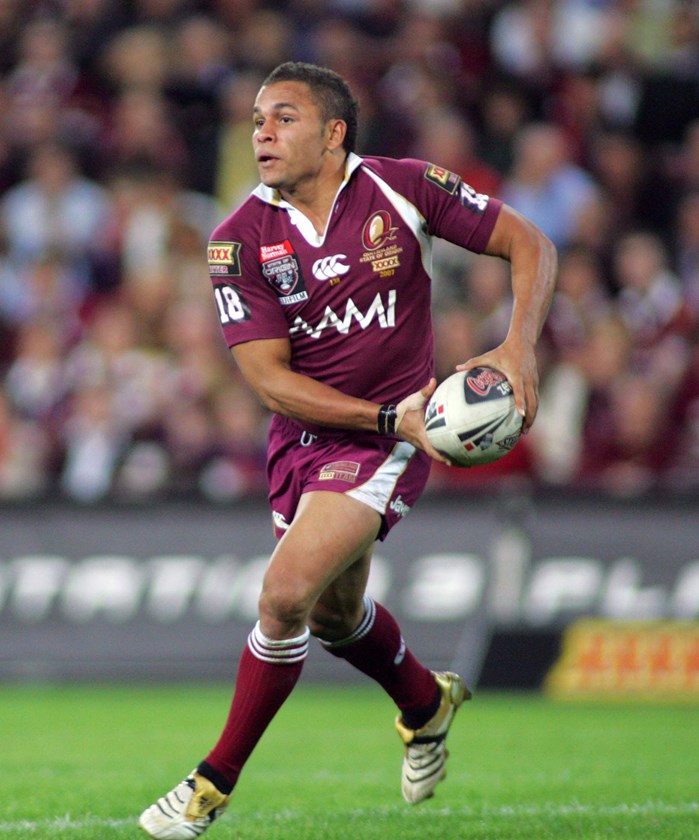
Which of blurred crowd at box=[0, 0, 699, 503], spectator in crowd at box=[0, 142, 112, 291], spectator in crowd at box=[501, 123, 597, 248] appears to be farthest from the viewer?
spectator in crowd at box=[0, 142, 112, 291]

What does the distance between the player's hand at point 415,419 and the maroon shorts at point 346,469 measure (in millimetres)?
297

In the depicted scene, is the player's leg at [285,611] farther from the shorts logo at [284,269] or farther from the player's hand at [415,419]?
the shorts logo at [284,269]

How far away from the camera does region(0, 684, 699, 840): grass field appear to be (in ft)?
17.7

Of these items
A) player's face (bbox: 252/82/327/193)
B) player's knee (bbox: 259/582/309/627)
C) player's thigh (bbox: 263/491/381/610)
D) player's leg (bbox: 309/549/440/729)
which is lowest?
player's leg (bbox: 309/549/440/729)

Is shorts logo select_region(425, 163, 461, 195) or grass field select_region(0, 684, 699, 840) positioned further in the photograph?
shorts logo select_region(425, 163, 461, 195)

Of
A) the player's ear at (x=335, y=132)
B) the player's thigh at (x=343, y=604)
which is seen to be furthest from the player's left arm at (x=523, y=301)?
the player's thigh at (x=343, y=604)

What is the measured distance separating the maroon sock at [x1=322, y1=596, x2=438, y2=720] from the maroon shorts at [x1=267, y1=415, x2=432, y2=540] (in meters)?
0.43

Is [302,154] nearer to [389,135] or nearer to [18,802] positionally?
[18,802]

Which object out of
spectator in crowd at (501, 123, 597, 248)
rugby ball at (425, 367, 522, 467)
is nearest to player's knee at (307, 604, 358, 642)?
rugby ball at (425, 367, 522, 467)

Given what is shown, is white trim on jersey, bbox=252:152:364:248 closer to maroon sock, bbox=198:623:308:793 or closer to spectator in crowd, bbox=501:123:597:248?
maroon sock, bbox=198:623:308:793

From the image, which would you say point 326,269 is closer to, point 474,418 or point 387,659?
point 474,418

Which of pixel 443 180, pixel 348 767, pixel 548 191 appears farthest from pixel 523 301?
pixel 548 191

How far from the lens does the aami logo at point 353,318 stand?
5469mm

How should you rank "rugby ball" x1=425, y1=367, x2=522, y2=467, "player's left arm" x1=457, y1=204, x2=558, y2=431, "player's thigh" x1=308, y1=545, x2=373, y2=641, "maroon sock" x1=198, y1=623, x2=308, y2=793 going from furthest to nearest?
"player's thigh" x1=308, y1=545, x2=373, y2=641
"maroon sock" x1=198, y1=623, x2=308, y2=793
"player's left arm" x1=457, y1=204, x2=558, y2=431
"rugby ball" x1=425, y1=367, x2=522, y2=467
